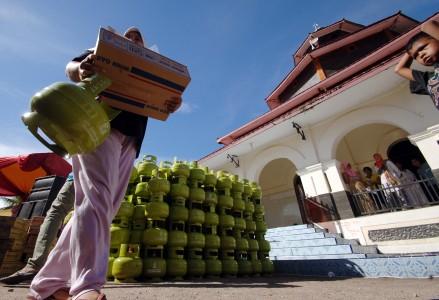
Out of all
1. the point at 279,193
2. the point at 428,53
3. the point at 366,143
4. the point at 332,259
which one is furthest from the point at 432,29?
the point at 279,193

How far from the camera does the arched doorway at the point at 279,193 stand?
470 inches

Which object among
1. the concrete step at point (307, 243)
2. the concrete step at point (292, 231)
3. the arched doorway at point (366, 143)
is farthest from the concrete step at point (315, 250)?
the arched doorway at point (366, 143)

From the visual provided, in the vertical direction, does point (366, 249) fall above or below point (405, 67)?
below

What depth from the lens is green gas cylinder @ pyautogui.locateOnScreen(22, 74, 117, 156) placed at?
110 cm

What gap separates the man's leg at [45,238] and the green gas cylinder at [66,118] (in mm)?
Answer: 1707

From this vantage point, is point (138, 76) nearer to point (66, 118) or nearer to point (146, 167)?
point (66, 118)

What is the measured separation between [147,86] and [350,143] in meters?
11.1

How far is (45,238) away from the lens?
7.84 ft

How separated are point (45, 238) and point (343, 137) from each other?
33.8 ft

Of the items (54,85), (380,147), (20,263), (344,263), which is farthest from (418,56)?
(380,147)

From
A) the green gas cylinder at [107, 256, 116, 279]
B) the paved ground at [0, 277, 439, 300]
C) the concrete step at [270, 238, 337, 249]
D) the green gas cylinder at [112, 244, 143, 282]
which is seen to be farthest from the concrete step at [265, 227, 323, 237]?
the green gas cylinder at [107, 256, 116, 279]

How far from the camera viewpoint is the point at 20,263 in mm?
3322

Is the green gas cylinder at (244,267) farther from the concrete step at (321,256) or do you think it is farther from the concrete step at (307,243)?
the concrete step at (307,243)

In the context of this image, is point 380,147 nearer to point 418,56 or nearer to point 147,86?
point 418,56
